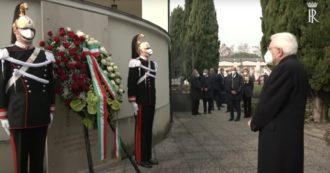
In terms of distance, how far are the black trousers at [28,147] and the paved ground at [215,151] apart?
7.88 feet

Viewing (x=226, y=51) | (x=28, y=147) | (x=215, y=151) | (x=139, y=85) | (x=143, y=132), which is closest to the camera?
(x=28, y=147)

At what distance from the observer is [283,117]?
4469 mm

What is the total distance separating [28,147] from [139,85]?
115 inches

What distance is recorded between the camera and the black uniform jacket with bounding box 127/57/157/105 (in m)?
7.47

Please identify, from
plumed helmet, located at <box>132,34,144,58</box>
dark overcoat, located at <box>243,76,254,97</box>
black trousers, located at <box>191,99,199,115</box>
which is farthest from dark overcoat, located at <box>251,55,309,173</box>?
black trousers, located at <box>191,99,199,115</box>

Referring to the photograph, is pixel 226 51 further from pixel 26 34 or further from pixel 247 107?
pixel 26 34

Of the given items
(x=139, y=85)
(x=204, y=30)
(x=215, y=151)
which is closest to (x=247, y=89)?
(x=215, y=151)

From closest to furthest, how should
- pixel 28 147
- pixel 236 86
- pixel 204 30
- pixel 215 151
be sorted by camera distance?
pixel 28 147
pixel 215 151
pixel 236 86
pixel 204 30

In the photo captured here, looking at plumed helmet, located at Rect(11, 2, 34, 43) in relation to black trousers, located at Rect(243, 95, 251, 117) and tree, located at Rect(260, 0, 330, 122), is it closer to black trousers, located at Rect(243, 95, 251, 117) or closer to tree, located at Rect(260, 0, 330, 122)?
tree, located at Rect(260, 0, 330, 122)

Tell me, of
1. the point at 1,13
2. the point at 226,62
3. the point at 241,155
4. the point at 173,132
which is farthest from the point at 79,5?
the point at 226,62

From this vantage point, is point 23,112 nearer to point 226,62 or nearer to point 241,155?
point 241,155

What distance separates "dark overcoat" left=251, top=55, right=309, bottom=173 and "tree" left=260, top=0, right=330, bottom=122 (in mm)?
8274

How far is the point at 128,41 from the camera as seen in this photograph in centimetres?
861

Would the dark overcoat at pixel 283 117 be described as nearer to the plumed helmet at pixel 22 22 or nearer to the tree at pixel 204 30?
the plumed helmet at pixel 22 22
